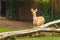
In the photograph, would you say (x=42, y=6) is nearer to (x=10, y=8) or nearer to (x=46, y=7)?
(x=46, y=7)

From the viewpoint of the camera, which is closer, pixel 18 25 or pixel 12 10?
pixel 18 25

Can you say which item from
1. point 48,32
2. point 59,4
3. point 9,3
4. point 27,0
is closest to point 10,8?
point 9,3

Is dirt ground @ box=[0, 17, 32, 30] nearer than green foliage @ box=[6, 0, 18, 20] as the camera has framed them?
Yes

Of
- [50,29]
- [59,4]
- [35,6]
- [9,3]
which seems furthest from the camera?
[9,3]

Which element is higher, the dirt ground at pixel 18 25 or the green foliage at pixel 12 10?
the green foliage at pixel 12 10

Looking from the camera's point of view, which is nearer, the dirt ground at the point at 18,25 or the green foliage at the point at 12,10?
the dirt ground at the point at 18,25

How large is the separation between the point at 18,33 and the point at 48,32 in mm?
2011

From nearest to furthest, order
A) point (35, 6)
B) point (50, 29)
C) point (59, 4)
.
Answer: point (50, 29), point (59, 4), point (35, 6)

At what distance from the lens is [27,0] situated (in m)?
19.4

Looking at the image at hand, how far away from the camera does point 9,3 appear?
2045 centimetres

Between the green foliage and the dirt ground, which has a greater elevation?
the green foliage

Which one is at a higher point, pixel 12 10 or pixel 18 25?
pixel 12 10

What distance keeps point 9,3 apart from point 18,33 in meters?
10.1

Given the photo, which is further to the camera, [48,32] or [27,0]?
[27,0]
